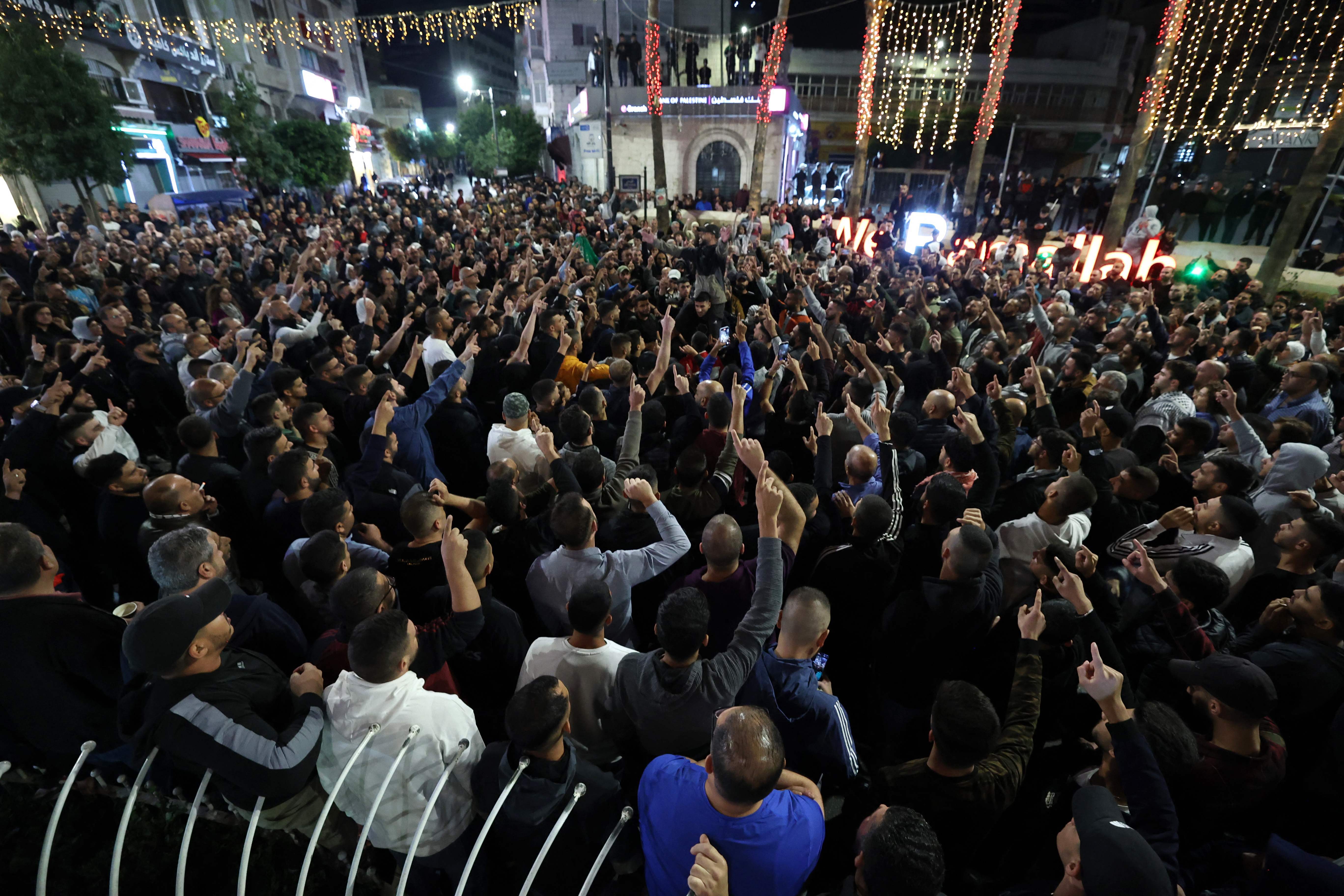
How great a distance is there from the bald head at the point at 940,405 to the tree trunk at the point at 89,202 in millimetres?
20250

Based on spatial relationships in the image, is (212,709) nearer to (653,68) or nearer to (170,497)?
(170,497)

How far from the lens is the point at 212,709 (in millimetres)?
1829

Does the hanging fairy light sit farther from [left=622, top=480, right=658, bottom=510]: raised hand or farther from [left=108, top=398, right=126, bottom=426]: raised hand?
[left=108, top=398, right=126, bottom=426]: raised hand

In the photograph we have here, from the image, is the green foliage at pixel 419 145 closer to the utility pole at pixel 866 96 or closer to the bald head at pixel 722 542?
the utility pole at pixel 866 96

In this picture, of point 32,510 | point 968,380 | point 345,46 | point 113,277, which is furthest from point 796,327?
Answer: point 345,46

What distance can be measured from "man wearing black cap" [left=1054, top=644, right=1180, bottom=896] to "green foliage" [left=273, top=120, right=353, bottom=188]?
99.9 feet

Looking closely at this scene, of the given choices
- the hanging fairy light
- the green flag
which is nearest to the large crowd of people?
the green flag

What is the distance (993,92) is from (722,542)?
22.4m

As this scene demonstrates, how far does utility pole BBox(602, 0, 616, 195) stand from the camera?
22.2m

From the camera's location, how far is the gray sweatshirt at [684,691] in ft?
7.04

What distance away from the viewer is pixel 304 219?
58.3ft

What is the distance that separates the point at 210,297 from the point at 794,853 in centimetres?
890

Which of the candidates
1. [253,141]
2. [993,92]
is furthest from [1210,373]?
[253,141]

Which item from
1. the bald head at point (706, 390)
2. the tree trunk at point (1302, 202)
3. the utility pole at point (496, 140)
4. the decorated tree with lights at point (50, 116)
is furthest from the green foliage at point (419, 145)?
the bald head at point (706, 390)
